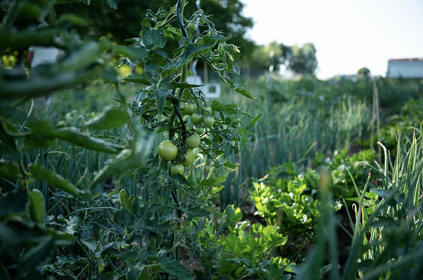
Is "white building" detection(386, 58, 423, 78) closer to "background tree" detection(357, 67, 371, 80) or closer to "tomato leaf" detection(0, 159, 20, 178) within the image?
"background tree" detection(357, 67, 371, 80)

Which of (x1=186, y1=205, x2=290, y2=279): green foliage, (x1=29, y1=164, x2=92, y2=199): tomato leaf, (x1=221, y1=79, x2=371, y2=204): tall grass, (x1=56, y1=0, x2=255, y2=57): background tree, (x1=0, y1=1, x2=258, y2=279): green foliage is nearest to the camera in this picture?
(x1=0, y1=1, x2=258, y2=279): green foliage

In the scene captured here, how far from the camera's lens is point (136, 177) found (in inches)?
36.4

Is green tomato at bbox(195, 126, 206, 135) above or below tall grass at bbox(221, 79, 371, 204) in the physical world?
above

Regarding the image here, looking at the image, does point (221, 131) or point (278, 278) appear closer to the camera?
point (278, 278)

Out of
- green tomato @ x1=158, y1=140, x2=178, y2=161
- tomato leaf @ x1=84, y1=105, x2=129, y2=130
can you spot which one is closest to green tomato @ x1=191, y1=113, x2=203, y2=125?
green tomato @ x1=158, y1=140, x2=178, y2=161

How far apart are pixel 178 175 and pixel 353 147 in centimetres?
366

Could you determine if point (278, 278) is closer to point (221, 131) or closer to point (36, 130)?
point (221, 131)

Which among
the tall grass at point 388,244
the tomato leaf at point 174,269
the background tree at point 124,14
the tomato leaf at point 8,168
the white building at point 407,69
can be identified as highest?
the background tree at point 124,14

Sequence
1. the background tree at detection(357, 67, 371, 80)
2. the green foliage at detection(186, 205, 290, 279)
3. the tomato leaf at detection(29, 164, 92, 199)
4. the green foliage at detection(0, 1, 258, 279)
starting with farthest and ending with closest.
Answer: the background tree at detection(357, 67, 371, 80)
the green foliage at detection(186, 205, 290, 279)
the tomato leaf at detection(29, 164, 92, 199)
the green foliage at detection(0, 1, 258, 279)

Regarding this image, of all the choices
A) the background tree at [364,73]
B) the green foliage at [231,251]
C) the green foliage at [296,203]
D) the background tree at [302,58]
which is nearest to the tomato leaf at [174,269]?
the green foliage at [231,251]

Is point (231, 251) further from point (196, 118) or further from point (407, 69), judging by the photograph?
point (407, 69)

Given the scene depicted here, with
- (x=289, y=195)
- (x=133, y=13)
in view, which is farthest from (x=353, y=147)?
(x=133, y=13)

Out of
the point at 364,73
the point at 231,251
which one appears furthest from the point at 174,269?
the point at 364,73

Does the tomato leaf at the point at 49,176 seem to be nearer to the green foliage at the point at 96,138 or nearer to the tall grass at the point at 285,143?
the green foliage at the point at 96,138
